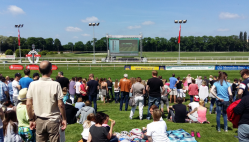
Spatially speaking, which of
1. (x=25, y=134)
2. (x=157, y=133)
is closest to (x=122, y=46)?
(x=25, y=134)

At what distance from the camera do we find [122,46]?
4797cm

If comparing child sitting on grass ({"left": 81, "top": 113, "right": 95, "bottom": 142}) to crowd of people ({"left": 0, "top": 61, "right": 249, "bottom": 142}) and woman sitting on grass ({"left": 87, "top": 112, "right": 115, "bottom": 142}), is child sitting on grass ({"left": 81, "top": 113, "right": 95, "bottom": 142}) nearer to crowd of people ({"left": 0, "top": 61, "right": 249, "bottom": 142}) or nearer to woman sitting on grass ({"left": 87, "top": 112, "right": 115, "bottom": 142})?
crowd of people ({"left": 0, "top": 61, "right": 249, "bottom": 142})

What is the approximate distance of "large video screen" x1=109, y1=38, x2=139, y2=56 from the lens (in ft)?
157

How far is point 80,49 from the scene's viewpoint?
14600 cm

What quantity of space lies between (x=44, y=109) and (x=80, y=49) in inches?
5806

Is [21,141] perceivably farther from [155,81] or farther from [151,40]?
[151,40]

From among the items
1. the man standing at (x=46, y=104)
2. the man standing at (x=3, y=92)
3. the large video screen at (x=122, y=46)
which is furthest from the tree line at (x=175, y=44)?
the man standing at (x=46, y=104)

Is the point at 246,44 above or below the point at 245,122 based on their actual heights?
above

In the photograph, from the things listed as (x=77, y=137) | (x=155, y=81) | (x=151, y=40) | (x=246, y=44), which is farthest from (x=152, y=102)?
(x=246, y=44)

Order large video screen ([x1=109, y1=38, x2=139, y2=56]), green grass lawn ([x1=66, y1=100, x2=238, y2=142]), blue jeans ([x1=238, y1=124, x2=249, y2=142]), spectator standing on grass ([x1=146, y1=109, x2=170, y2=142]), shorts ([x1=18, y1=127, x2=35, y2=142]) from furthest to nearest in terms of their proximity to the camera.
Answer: large video screen ([x1=109, y1=38, x2=139, y2=56])
green grass lawn ([x1=66, y1=100, x2=238, y2=142])
shorts ([x1=18, y1=127, x2=35, y2=142])
spectator standing on grass ([x1=146, y1=109, x2=170, y2=142])
blue jeans ([x1=238, y1=124, x2=249, y2=142])

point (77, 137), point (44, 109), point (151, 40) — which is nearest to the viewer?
point (44, 109)

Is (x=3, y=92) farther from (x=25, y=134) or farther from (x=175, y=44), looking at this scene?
(x=175, y=44)

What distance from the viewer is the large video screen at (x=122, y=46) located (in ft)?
157

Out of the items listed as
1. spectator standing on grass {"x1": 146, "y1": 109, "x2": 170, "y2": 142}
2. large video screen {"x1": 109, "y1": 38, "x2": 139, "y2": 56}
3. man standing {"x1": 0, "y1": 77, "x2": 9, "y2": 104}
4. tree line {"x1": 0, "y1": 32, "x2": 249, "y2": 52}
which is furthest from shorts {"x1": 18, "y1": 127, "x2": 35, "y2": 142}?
tree line {"x1": 0, "y1": 32, "x2": 249, "y2": 52}
